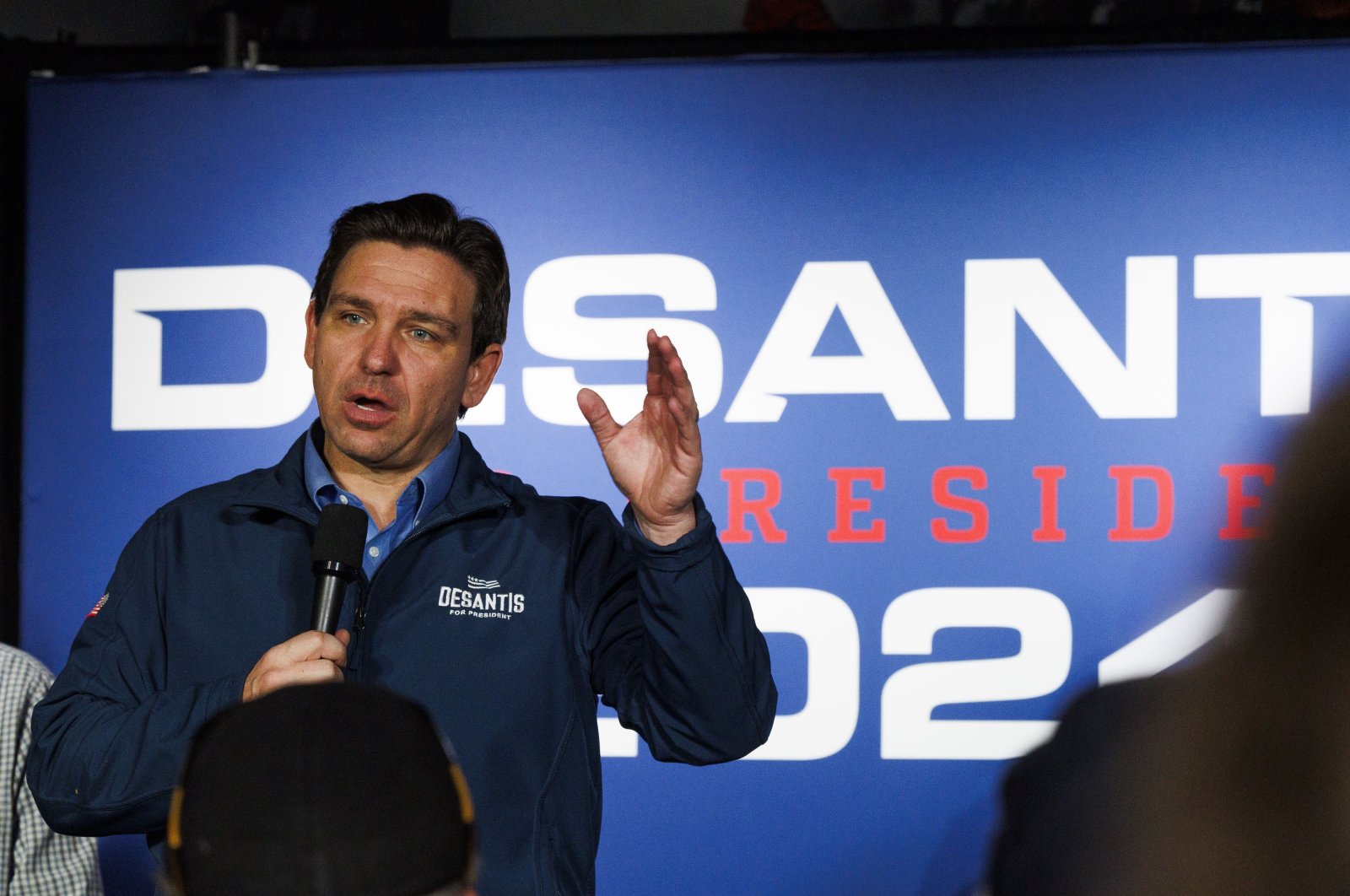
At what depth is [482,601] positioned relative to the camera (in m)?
1.47

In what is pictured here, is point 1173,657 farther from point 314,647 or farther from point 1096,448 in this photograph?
point 314,647

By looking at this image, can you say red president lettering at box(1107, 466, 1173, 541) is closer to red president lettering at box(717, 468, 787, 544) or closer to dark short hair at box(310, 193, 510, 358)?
red president lettering at box(717, 468, 787, 544)

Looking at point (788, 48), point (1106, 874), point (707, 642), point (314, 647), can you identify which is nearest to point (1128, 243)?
point (788, 48)

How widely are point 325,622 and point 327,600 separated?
0.02m

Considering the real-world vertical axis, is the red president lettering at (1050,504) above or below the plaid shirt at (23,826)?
above

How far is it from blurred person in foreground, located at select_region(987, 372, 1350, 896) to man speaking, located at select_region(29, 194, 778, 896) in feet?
2.67

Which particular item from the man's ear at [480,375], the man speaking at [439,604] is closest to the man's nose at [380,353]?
the man speaking at [439,604]

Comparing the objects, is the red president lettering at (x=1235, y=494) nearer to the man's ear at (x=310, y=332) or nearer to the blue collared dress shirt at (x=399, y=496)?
the blue collared dress shirt at (x=399, y=496)

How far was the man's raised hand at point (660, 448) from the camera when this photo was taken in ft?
4.45

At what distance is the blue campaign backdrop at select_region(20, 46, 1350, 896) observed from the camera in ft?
7.48

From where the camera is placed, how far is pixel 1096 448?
2.29 metres

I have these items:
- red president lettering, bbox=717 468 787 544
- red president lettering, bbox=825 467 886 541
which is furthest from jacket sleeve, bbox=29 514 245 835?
red president lettering, bbox=825 467 886 541

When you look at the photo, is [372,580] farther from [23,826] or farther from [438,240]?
[23,826]

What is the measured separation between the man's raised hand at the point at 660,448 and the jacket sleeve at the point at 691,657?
0.02 metres
